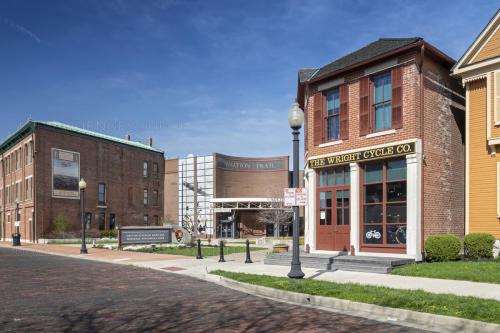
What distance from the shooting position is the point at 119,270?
60.4 feet

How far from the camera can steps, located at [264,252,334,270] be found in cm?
1683

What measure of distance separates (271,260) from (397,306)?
32.9 ft

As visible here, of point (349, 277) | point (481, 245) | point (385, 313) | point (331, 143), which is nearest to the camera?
point (385, 313)

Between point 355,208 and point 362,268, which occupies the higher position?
point 355,208

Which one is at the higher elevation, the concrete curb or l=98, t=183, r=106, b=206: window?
l=98, t=183, r=106, b=206: window

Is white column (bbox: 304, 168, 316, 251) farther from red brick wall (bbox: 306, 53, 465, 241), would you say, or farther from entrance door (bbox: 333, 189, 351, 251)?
red brick wall (bbox: 306, 53, 465, 241)

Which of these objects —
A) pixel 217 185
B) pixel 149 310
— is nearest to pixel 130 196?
pixel 217 185

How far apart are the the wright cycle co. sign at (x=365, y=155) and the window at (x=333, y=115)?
1009 millimetres

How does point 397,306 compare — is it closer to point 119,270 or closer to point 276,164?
point 119,270

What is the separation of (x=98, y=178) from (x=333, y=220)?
40784mm

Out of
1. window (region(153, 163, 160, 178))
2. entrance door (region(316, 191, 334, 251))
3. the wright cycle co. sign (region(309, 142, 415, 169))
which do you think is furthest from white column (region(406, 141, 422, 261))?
window (region(153, 163, 160, 178))

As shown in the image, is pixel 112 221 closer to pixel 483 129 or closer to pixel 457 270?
pixel 483 129

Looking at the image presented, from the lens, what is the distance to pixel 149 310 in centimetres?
959

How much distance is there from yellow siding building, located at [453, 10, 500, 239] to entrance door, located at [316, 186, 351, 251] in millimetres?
4361
